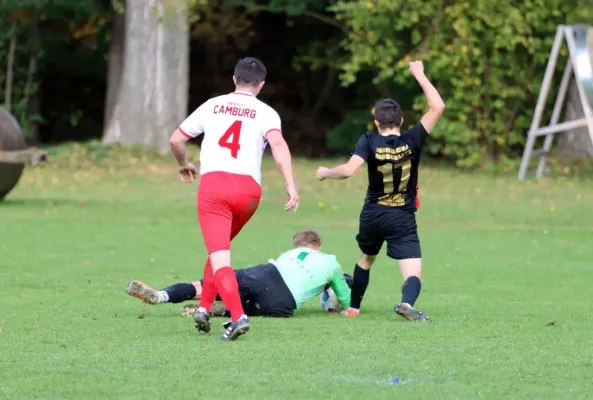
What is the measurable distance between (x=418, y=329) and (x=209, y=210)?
1.56 m

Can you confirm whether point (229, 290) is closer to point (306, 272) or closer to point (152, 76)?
point (306, 272)

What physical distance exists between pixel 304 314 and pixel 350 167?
1.42 meters

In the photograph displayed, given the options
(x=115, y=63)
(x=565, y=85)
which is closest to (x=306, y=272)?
(x=565, y=85)

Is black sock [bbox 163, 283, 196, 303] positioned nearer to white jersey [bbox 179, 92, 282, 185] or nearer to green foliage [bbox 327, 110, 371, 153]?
white jersey [bbox 179, 92, 282, 185]

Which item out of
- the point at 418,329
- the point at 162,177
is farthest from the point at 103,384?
the point at 162,177

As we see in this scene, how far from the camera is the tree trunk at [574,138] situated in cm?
2605

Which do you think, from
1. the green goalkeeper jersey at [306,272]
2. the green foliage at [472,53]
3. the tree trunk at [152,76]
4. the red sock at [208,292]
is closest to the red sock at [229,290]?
Result: the red sock at [208,292]

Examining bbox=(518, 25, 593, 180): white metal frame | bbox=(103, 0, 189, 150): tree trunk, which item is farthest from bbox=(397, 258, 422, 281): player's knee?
bbox=(103, 0, 189, 150): tree trunk

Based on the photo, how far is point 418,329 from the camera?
353 inches

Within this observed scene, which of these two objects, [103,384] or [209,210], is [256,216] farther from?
[103,384]

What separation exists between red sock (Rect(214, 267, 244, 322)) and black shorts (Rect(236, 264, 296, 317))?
3.21ft

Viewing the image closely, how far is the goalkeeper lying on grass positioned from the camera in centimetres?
952

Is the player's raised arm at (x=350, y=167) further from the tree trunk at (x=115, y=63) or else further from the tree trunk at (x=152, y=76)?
the tree trunk at (x=115, y=63)

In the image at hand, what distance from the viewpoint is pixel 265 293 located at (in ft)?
31.3
